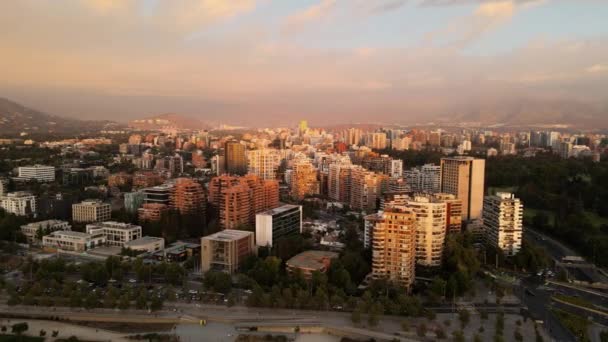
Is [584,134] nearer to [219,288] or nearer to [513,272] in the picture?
[513,272]

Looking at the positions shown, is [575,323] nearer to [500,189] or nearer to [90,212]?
[500,189]

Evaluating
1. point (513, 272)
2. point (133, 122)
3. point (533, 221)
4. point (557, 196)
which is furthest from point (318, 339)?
point (133, 122)

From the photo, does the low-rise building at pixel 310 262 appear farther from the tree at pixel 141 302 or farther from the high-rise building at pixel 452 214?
the high-rise building at pixel 452 214

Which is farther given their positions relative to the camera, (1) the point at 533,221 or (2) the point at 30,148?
(2) the point at 30,148

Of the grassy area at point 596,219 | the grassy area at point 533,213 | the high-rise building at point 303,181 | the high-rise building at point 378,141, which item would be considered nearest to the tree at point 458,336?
the grassy area at point 596,219

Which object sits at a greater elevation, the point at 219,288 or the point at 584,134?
the point at 584,134

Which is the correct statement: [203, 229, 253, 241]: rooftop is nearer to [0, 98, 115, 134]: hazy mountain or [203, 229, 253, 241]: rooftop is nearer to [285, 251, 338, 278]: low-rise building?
[285, 251, 338, 278]: low-rise building

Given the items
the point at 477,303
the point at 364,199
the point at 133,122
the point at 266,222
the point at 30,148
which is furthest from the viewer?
the point at 133,122
